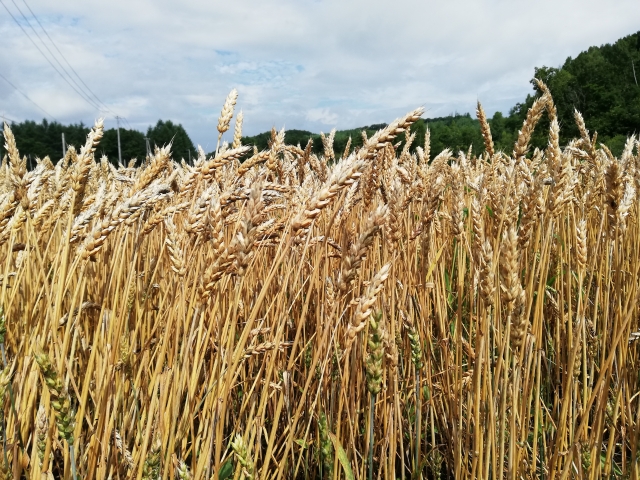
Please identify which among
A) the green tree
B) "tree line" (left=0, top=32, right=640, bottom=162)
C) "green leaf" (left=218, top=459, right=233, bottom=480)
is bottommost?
"green leaf" (left=218, top=459, right=233, bottom=480)

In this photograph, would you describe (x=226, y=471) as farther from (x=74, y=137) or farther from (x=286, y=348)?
(x=74, y=137)

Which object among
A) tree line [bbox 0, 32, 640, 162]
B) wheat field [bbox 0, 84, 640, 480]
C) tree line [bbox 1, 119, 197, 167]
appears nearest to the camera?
wheat field [bbox 0, 84, 640, 480]

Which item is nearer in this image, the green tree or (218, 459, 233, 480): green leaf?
(218, 459, 233, 480): green leaf

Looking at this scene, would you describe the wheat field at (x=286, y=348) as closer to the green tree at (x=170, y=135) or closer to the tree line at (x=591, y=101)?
the tree line at (x=591, y=101)

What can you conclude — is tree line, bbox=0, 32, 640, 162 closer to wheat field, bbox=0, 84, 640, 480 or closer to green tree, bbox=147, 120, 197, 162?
wheat field, bbox=0, 84, 640, 480

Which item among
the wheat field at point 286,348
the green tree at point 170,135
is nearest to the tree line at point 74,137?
the green tree at point 170,135

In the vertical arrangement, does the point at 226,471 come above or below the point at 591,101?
below

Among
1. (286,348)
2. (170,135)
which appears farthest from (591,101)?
(170,135)

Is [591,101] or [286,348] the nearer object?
[286,348]

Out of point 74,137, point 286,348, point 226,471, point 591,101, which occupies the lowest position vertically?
point 226,471

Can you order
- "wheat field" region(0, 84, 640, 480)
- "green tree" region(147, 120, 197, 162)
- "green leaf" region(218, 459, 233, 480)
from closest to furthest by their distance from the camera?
"wheat field" region(0, 84, 640, 480)
"green leaf" region(218, 459, 233, 480)
"green tree" region(147, 120, 197, 162)

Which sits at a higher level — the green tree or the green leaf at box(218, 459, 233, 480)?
the green tree

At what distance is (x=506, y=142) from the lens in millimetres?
39406

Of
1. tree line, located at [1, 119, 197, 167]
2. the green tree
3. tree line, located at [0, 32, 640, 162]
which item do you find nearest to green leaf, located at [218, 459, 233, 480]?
tree line, located at [0, 32, 640, 162]
